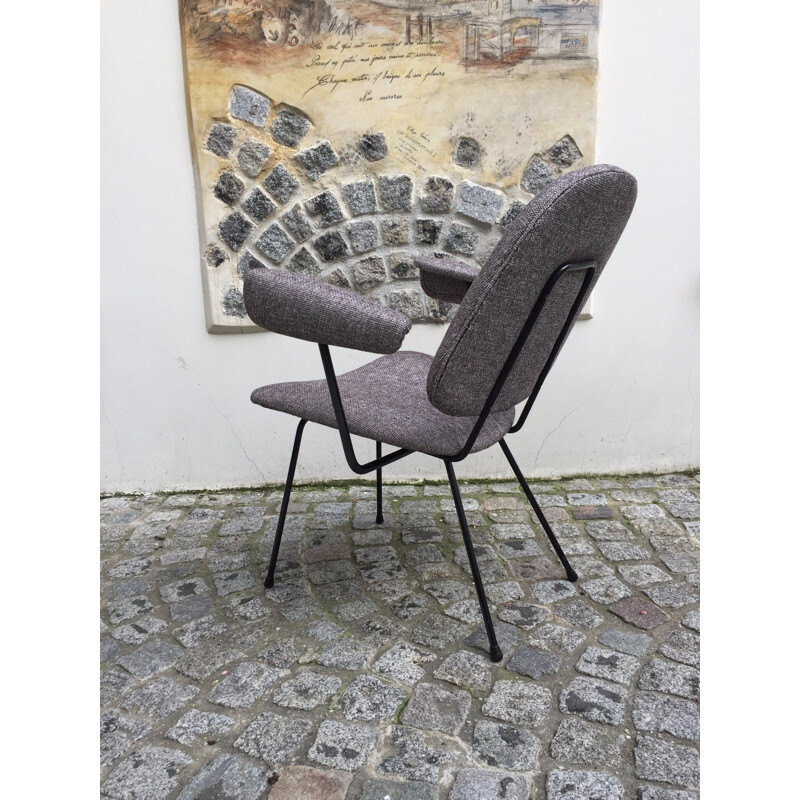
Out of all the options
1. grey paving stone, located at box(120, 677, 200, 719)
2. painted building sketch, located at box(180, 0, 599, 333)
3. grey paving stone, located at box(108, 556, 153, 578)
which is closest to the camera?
grey paving stone, located at box(120, 677, 200, 719)

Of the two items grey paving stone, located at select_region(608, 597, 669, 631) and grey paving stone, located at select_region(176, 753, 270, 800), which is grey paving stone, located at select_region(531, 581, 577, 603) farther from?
grey paving stone, located at select_region(176, 753, 270, 800)

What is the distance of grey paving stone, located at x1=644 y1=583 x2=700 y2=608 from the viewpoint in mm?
1669

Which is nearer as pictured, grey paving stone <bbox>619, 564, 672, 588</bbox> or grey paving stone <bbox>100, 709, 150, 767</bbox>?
grey paving stone <bbox>100, 709, 150, 767</bbox>

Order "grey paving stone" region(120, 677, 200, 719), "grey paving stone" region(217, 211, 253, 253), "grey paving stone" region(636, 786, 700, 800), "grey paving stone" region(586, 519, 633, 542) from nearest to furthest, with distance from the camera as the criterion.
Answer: "grey paving stone" region(636, 786, 700, 800) < "grey paving stone" region(120, 677, 200, 719) < "grey paving stone" region(586, 519, 633, 542) < "grey paving stone" region(217, 211, 253, 253)

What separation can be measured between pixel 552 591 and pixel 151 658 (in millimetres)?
1037

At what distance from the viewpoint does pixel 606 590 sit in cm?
174

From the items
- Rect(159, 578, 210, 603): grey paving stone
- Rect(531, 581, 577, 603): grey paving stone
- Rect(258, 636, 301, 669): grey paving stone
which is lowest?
Rect(531, 581, 577, 603): grey paving stone

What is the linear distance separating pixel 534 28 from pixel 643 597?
1.91m

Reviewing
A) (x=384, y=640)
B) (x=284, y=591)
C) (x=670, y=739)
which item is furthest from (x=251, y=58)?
(x=670, y=739)

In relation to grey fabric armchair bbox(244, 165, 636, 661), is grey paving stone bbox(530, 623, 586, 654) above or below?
below

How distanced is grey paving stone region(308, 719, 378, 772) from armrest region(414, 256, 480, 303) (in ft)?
3.85

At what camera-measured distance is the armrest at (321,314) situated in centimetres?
121

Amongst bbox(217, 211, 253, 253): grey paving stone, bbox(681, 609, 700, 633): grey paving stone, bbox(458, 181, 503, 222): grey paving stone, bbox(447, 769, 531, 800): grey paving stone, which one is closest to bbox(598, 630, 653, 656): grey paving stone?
bbox(681, 609, 700, 633): grey paving stone

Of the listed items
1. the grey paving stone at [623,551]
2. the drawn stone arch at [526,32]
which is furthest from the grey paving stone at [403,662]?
the drawn stone arch at [526,32]
